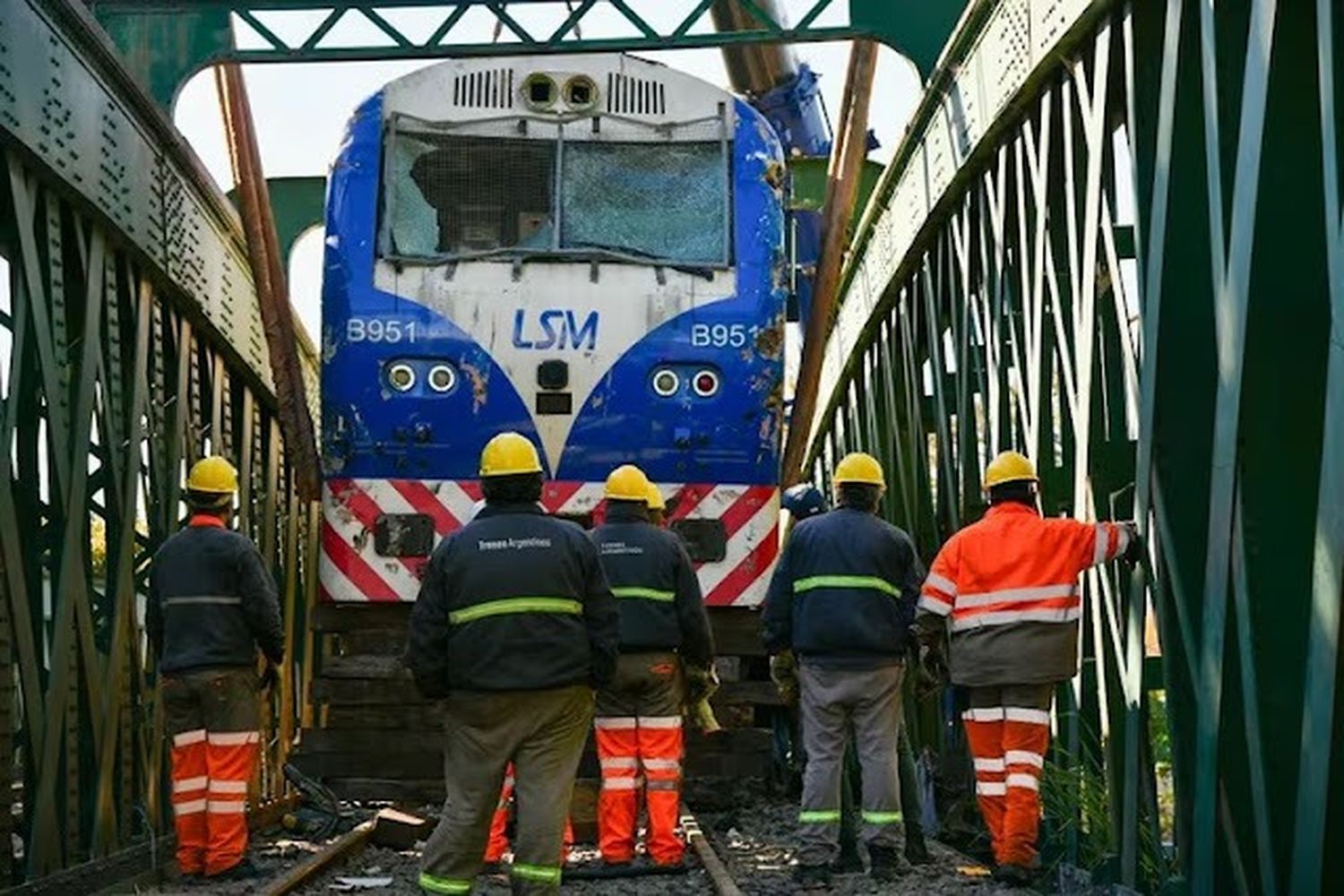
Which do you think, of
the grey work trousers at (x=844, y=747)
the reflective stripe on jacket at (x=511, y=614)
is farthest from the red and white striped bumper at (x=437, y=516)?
the reflective stripe on jacket at (x=511, y=614)

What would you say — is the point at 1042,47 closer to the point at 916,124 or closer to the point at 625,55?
the point at 916,124

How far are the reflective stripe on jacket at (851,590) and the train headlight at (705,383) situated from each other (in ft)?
6.34

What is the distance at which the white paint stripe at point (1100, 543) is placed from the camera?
6137 mm

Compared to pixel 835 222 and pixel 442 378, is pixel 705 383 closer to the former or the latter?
pixel 442 378

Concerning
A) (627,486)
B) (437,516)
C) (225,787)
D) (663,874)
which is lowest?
(663,874)

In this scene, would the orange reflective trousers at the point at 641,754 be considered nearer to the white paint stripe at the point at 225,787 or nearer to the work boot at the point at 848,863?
the work boot at the point at 848,863

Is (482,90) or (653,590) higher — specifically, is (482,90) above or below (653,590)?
above

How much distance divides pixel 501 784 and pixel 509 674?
39 cm

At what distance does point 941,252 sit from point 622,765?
351 centimetres

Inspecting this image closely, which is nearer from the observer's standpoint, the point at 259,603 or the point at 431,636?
the point at 431,636

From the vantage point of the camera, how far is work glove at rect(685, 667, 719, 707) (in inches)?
317

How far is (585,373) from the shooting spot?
9484 millimetres

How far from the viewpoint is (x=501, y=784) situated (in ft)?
19.3

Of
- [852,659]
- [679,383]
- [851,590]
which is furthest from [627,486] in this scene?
[679,383]
